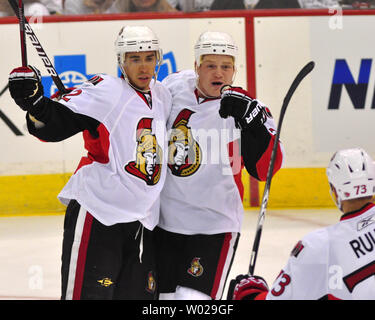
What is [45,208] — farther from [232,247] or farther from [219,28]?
[232,247]

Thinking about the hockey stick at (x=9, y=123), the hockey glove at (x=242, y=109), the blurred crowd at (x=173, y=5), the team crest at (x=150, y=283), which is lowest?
Result: the team crest at (x=150, y=283)

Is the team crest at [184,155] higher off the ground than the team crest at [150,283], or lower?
higher

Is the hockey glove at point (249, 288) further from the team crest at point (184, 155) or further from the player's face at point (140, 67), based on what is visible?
the player's face at point (140, 67)

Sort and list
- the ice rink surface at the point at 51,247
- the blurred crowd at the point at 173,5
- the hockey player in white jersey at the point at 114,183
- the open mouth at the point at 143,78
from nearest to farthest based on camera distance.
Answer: the hockey player in white jersey at the point at 114,183 < the open mouth at the point at 143,78 < the ice rink surface at the point at 51,247 < the blurred crowd at the point at 173,5

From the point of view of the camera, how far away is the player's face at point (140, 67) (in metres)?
2.50

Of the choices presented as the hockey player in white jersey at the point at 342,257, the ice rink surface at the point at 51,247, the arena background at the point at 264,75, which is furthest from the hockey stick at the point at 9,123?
the hockey player in white jersey at the point at 342,257

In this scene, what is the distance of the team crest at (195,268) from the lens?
8.27ft

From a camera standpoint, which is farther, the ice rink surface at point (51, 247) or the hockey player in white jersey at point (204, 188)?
the ice rink surface at point (51, 247)

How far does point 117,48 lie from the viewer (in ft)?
8.34

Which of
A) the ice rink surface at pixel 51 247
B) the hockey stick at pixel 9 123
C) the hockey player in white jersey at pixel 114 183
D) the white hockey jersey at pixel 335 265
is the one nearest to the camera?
the white hockey jersey at pixel 335 265

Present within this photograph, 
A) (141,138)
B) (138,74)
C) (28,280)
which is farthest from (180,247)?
(28,280)

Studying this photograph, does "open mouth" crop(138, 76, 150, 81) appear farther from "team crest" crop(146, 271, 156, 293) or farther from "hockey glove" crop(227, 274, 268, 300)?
"hockey glove" crop(227, 274, 268, 300)

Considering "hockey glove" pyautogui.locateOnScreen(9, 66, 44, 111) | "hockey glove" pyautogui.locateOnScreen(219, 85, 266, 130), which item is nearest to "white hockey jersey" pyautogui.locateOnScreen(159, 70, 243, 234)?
"hockey glove" pyautogui.locateOnScreen(219, 85, 266, 130)

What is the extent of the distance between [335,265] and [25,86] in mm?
1013
